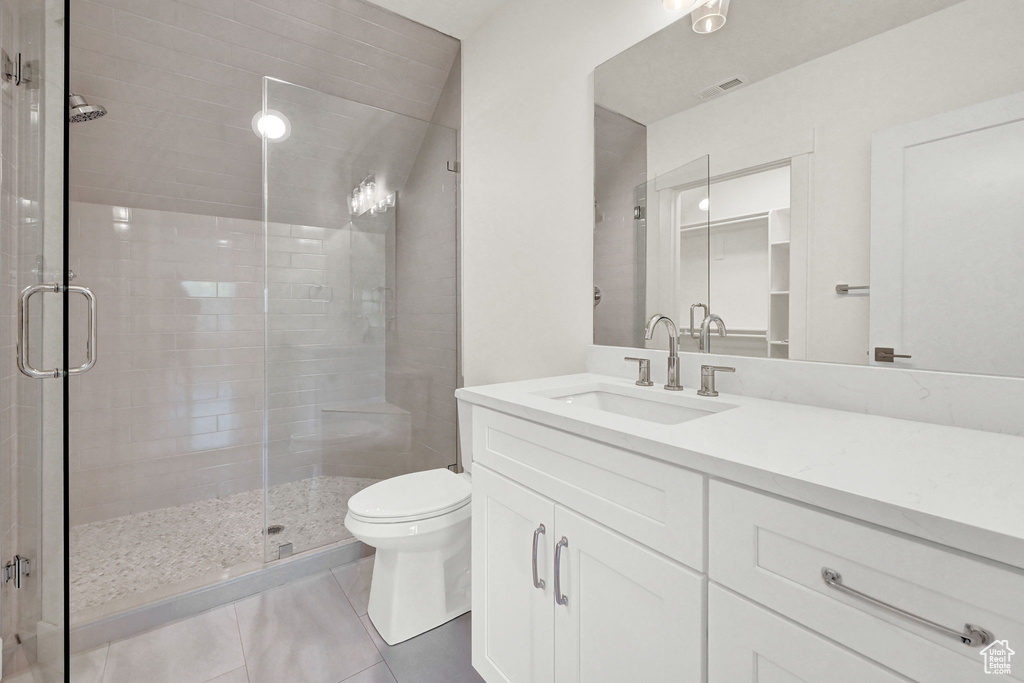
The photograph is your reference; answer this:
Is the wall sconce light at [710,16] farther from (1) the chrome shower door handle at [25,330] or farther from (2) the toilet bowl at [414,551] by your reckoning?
(1) the chrome shower door handle at [25,330]

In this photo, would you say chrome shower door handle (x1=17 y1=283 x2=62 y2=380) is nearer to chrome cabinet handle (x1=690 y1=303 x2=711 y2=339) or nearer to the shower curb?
the shower curb

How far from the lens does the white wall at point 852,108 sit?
90 centimetres

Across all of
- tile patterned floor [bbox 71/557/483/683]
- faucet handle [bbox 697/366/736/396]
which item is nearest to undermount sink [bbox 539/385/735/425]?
faucet handle [bbox 697/366/736/396]

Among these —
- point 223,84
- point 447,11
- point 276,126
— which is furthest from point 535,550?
point 223,84

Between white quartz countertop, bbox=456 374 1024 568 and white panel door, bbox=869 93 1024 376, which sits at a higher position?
white panel door, bbox=869 93 1024 376

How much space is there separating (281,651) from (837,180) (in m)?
2.13

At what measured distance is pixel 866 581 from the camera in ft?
1.90

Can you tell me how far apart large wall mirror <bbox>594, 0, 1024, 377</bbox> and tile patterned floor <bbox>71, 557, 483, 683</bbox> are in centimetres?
126

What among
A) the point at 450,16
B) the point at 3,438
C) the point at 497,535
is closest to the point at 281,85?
the point at 450,16

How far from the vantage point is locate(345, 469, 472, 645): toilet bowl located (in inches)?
59.0

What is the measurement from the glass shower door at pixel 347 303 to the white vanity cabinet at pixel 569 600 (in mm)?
1068

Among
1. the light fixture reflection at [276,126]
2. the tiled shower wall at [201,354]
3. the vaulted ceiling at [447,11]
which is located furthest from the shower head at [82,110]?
the vaulted ceiling at [447,11]

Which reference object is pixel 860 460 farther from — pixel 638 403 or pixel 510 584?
pixel 510 584

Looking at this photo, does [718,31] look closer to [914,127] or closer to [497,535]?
[914,127]
